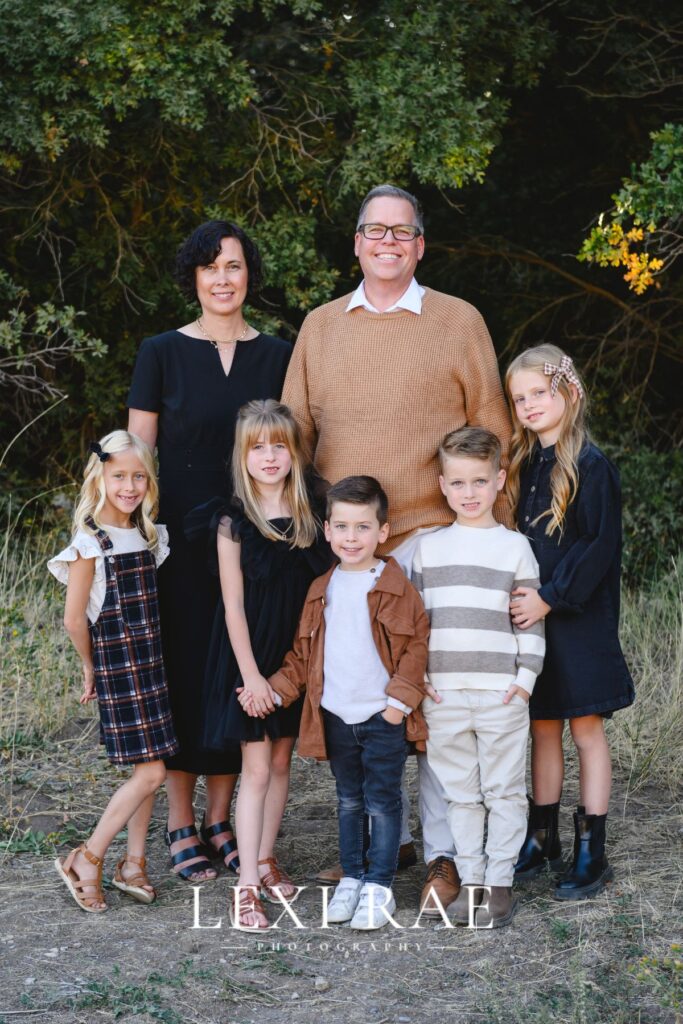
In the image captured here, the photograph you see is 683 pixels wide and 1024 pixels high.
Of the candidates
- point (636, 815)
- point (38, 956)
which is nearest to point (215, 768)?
point (38, 956)

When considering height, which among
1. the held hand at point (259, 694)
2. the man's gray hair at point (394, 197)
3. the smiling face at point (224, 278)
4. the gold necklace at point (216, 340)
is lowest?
the held hand at point (259, 694)

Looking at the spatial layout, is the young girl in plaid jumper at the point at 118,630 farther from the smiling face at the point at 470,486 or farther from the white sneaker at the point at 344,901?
the smiling face at the point at 470,486

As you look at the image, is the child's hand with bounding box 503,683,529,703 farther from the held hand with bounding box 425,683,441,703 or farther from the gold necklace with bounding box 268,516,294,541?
the gold necklace with bounding box 268,516,294,541

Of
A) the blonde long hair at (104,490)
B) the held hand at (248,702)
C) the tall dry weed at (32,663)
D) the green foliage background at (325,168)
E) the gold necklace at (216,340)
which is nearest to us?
the held hand at (248,702)

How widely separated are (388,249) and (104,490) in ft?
3.89

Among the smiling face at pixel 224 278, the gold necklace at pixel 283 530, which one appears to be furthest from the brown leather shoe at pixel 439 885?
the smiling face at pixel 224 278

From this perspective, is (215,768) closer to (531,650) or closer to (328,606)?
(328,606)

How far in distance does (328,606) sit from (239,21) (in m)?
4.38

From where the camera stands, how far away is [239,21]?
259 inches

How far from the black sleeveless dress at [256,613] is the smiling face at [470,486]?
1.52 feet

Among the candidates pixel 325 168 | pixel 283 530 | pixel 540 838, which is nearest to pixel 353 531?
pixel 283 530

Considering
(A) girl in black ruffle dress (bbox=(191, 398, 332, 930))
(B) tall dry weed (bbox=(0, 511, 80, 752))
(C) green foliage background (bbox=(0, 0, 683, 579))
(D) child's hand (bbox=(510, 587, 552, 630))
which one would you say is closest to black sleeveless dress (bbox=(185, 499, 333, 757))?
(A) girl in black ruffle dress (bbox=(191, 398, 332, 930))

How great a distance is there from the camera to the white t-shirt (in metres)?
3.47

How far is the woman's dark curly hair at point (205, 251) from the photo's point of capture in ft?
12.4
